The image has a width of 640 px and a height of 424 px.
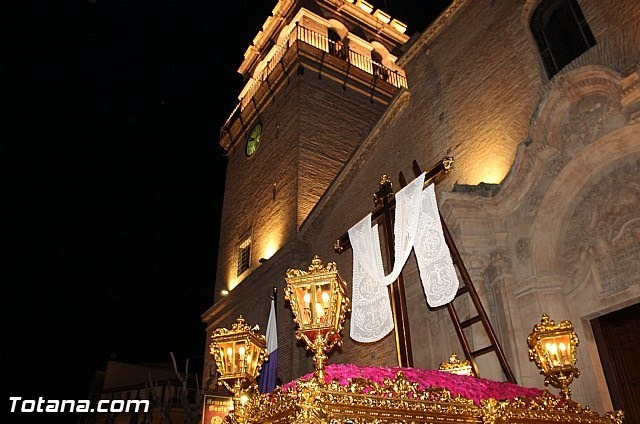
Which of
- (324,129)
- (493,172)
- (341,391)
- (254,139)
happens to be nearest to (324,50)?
(324,129)

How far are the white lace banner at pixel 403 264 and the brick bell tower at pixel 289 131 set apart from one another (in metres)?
7.61

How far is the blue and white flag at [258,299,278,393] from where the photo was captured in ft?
49.9

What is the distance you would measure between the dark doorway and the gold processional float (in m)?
1.83

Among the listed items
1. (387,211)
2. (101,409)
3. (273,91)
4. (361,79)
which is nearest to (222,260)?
(273,91)

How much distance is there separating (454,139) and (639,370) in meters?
5.90

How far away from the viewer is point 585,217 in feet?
26.9

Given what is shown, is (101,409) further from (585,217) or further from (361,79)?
(585,217)

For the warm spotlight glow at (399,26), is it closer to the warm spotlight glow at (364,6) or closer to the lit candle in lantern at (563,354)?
the warm spotlight glow at (364,6)

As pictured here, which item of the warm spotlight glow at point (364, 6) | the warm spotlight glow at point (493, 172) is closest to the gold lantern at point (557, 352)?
the warm spotlight glow at point (493, 172)

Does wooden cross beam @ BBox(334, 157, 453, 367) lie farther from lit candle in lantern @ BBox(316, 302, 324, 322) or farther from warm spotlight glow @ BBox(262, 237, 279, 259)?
warm spotlight glow @ BBox(262, 237, 279, 259)

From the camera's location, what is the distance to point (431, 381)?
4.86 metres

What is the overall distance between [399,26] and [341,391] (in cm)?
2505

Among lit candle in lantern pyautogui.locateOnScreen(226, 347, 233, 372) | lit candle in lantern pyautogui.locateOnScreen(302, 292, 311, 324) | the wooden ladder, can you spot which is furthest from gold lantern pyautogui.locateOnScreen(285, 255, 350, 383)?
the wooden ladder

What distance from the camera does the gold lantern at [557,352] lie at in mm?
6086
